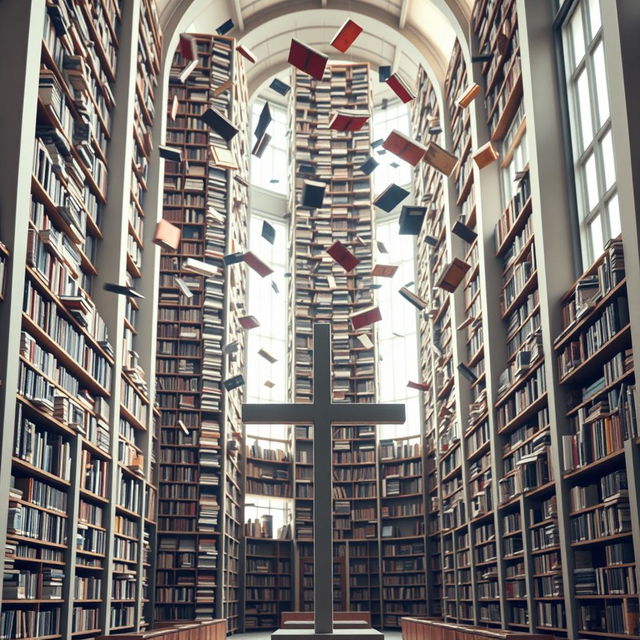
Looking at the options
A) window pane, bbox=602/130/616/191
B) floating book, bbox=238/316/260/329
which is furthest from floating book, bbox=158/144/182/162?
window pane, bbox=602/130/616/191

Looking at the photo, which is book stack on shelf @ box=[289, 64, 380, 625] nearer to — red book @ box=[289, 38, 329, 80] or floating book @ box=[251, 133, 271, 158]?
floating book @ box=[251, 133, 271, 158]

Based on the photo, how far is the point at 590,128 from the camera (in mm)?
6977

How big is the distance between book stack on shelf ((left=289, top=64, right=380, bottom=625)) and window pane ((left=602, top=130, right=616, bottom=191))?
20.5 ft

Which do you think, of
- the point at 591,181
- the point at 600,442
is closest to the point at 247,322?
the point at 591,181

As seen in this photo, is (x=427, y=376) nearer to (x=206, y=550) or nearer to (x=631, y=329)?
(x=206, y=550)

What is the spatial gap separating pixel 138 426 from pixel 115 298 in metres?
1.79

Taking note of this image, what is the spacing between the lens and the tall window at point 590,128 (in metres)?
6.56

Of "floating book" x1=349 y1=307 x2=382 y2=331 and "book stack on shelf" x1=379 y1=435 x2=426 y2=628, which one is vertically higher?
"floating book" x1=349 y1=307 x2=382 y2=331

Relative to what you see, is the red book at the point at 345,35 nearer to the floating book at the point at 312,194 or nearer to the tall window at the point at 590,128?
the floating book at the point at 312,194

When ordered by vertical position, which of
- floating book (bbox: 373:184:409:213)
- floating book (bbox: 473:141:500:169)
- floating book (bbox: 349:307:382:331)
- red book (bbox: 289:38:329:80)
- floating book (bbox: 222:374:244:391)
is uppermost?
red book (bbox: 289:38:329:80)

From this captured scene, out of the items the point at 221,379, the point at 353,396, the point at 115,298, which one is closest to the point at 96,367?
the point at 115,298

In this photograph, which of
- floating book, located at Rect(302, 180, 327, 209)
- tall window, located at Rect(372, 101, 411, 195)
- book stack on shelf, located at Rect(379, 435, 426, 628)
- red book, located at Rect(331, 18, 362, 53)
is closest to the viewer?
red book, located at Rect(331, 18, 362, 53)

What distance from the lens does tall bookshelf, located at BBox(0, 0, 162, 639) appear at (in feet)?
18.7

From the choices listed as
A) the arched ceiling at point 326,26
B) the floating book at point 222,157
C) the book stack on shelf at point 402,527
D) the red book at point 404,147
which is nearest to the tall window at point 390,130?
the arched ceiling at point 326,26
